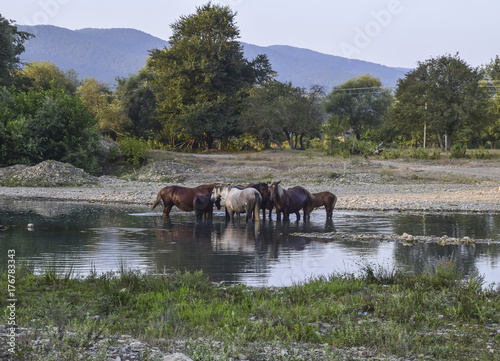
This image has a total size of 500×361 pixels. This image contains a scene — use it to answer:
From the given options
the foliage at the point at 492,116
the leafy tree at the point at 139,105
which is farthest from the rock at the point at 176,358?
the leafy tree at the point at 139,105

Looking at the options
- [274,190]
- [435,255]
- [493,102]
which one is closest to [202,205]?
[274,190]

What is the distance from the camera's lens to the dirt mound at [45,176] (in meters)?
34.4

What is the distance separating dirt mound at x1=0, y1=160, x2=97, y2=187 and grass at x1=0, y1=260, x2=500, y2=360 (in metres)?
26.3

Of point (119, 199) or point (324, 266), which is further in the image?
point (119, 199)

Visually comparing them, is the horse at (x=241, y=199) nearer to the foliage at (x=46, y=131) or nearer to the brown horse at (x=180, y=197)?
the brown horse at (x=180, y=197)

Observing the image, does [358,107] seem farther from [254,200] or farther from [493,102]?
[254,200]

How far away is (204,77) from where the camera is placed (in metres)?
64.1

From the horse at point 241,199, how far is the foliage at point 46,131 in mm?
22906

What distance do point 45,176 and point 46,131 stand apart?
631 cm

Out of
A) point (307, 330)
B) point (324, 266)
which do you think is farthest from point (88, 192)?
point (307, 330)

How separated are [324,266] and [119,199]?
17003 millimetres

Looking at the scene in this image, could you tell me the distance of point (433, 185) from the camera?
32.8m

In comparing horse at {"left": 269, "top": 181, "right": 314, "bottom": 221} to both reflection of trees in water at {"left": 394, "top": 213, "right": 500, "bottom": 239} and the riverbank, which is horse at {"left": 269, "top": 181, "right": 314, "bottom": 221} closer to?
reflection of trees in water at {"left": 394, "top": 213, "right": 500, "bottom": 239}

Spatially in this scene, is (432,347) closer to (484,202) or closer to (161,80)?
(484,202)
